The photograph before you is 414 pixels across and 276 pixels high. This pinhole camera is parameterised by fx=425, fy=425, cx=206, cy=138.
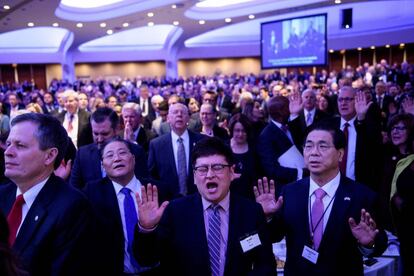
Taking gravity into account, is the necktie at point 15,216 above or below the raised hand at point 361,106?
below

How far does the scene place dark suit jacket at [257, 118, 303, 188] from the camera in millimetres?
4098

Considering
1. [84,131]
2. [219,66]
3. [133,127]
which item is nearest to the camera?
[133,127]

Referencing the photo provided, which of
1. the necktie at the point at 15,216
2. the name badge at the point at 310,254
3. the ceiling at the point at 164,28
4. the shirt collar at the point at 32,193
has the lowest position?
the name badge at the point at 310,254

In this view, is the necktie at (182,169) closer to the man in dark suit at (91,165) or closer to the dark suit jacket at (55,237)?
the man in dark suit at (91,165)

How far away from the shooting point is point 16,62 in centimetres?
2662

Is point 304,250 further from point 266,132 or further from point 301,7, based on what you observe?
point 301,7

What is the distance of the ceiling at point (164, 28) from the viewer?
61.5 feet

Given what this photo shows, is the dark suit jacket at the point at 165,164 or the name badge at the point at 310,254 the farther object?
the dark suit jacket at the point at 165,164

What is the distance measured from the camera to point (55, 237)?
1763 millimetres

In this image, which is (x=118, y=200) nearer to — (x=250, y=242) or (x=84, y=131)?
(x=250, y=242)

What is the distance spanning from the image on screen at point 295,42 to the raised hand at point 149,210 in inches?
516

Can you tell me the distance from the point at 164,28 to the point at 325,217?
27846mm

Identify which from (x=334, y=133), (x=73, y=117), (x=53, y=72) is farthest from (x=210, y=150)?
(x=53, y=72)

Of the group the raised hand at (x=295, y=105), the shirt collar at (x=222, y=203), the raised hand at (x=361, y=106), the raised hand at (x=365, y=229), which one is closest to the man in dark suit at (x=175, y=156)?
the raised hand at (x=295, y=105)
